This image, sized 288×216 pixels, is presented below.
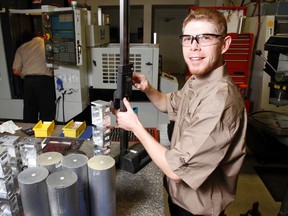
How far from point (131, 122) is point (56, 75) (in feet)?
5.98

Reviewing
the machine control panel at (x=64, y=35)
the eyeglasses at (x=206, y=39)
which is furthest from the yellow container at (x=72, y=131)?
the machine control panel at (x=64, y=35)

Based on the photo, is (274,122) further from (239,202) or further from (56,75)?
(56,75)

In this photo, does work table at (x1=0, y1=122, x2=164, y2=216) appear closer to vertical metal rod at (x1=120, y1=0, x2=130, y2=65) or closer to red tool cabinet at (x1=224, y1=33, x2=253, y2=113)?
vertical metal rod at (x1=120, y1=0, x2=130, y2=65)

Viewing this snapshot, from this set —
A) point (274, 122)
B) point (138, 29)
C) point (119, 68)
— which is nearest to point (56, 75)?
point (119, 68)

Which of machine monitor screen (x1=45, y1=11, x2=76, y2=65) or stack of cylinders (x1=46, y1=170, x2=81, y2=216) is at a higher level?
machine monitor screen (x1=45, y1=11, x2=76, y2=65)

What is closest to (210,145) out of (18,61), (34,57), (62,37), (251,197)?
(251,197)

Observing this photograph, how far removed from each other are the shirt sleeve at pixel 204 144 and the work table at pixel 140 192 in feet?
0.61

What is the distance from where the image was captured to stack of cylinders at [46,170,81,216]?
60 cm

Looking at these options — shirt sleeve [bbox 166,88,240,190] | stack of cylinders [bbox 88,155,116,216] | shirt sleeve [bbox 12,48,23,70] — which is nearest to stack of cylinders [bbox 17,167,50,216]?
stack of cylinders [bbox 88,155,116,216]

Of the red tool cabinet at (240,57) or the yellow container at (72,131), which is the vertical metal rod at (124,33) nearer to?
the yellow container at (72,131)

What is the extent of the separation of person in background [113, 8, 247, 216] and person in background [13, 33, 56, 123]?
2237 mm

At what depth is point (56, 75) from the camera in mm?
2443

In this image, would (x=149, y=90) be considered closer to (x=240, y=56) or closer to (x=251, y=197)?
(x=251, y=197)

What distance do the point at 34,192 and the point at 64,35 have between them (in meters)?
1.81
